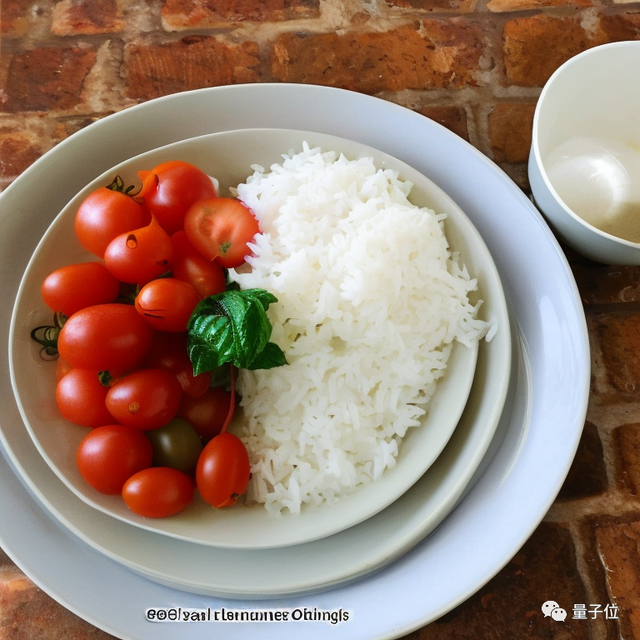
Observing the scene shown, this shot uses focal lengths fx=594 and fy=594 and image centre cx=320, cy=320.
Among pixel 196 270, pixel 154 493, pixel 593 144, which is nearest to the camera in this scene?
pixel 154 493

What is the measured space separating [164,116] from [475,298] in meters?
0.59

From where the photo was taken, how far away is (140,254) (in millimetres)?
831

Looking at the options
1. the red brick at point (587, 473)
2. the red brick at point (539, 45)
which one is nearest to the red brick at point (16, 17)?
the red brick at point (539, 45)

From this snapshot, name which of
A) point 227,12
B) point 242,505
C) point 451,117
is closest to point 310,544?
point 242,505

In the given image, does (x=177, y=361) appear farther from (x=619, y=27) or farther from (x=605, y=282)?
(x=619, y=27)

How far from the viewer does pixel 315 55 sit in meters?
1.11

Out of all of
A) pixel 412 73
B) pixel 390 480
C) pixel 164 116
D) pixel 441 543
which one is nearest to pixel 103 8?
pixel 164 116

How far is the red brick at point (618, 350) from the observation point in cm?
93

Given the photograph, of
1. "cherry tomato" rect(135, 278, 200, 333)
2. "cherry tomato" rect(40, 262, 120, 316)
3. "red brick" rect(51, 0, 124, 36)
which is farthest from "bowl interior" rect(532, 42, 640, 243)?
"red brick" rect(51, 0, 124, 36)

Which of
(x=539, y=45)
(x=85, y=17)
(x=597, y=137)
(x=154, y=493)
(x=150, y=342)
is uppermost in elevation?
(x=85, y=17)

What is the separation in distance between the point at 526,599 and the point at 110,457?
0.61 metres

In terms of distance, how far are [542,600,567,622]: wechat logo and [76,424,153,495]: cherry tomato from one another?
1.94ft

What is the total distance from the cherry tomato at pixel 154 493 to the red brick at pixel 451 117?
0.75 metres

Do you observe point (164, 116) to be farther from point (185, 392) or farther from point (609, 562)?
point (609, 562)
